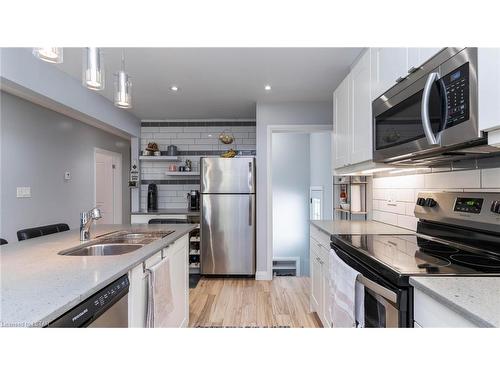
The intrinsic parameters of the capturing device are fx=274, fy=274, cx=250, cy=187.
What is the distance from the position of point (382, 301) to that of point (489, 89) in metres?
0.86

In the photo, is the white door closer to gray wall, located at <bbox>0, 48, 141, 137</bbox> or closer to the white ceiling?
the white ceiling

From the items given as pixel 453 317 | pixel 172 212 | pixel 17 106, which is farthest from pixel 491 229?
pixel 17 106

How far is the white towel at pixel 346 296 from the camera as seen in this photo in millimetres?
1329

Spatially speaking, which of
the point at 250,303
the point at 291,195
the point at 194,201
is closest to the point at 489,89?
the point at 250,303

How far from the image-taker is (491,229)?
4.15 feet

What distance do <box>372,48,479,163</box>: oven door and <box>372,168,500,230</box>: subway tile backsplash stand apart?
0.34 m

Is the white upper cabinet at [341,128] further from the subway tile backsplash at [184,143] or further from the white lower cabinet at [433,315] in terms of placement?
the subway tile backsplash at [184,143]

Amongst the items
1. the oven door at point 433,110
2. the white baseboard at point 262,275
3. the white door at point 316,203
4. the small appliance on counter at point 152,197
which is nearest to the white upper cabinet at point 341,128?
the oven door at point 433,110

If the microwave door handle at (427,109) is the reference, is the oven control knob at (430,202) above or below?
below

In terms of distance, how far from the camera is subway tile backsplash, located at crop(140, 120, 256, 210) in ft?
14.9

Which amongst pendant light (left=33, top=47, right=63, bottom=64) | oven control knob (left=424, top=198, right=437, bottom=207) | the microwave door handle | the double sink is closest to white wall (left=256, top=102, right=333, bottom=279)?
the double sink

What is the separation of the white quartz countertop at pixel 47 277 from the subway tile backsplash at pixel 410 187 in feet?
5.64

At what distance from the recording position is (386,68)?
163cm
